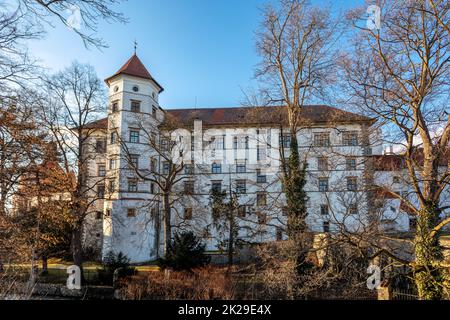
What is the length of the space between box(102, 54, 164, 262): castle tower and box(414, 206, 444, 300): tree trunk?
1941 centimetres

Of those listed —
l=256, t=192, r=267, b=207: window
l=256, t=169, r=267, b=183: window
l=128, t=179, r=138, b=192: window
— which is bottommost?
l=256, t=192, r=267, b=207: window

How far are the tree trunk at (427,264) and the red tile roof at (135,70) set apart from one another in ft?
83.0

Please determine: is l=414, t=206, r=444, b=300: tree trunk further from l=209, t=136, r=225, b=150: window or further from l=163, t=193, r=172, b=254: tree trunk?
l=209, t=136, r=225, b=150: window

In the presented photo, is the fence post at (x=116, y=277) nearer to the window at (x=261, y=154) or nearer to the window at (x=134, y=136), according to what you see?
the window at (x=134, y=136)

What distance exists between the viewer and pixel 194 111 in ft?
109

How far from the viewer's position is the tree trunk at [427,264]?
760 cm

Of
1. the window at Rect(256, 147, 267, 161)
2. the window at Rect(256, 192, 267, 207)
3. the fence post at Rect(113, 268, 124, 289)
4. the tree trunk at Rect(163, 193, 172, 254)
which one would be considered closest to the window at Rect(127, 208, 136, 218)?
the tree trunk at Rect(163, 193, 172, 254)

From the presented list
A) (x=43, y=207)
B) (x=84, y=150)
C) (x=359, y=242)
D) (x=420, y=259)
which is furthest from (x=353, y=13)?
(x=84, y=150)

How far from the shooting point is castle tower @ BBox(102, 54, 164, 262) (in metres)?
23.6

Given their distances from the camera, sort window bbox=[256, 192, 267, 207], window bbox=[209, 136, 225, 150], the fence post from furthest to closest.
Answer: window bbox=[209, 136, 225, 150] < window bbox=[256, 192, 267, 207] < the fence post

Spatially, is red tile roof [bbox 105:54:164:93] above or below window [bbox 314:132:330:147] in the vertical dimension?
above

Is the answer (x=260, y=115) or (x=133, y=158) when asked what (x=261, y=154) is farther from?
(x=260, y=115)

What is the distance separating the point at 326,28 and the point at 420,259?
37.9ft
